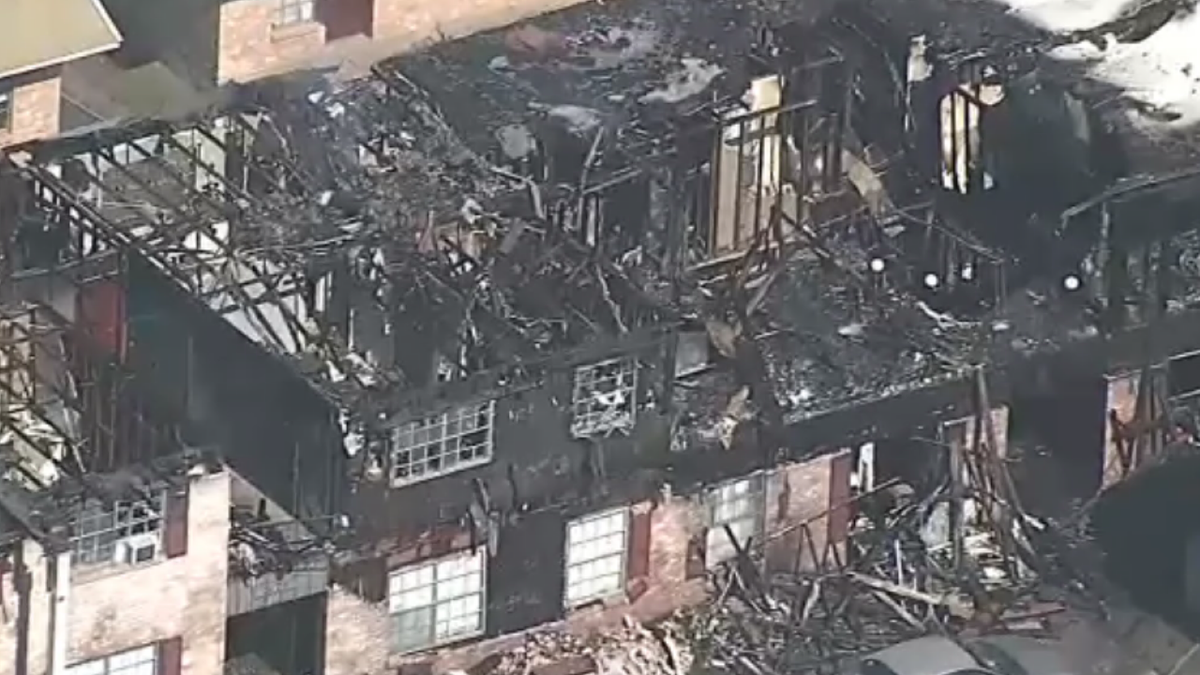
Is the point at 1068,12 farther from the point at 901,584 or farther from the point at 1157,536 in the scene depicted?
the point at 901,584

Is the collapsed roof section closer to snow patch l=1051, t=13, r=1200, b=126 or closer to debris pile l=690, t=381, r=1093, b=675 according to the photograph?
snow patch l=1051, t=13, r=1200, b=126

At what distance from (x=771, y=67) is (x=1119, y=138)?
378 cm

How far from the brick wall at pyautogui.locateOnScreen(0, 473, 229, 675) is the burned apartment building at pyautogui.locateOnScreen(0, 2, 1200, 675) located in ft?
0.12

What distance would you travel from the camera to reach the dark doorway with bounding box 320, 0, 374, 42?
58219 mm

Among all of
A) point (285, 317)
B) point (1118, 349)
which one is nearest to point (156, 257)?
point (285, 317)

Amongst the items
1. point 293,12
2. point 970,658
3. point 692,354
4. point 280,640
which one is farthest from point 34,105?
point 970,658

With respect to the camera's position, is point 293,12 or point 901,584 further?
point 293,12

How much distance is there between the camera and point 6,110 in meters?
55.3

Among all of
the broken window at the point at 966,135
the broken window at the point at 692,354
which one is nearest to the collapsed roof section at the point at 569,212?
the broken window at the point at 966,135

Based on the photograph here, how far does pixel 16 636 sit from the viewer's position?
50875 mm

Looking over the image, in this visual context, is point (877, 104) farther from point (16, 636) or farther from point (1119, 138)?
point (16, 636)

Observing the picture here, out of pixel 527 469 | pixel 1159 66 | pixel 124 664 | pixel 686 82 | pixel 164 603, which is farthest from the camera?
pixel 1159 66

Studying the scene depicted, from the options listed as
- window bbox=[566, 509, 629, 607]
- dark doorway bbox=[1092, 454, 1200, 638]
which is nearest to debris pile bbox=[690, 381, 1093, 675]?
dark doorway bbox=[1092, 454, 1200, 638]

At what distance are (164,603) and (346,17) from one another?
29.1 ft
